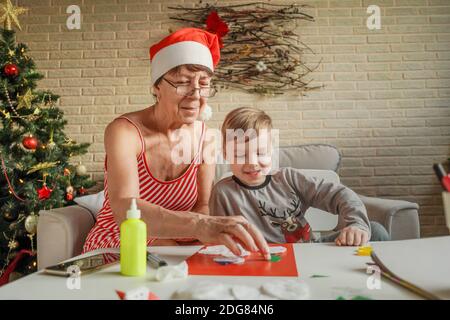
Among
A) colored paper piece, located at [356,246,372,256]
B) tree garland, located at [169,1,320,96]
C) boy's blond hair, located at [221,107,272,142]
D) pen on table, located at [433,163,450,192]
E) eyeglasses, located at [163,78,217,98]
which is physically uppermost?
tree garland, located at [169,1,320,96]

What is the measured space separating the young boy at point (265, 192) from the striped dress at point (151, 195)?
13 centimetres

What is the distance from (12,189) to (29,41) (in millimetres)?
1616

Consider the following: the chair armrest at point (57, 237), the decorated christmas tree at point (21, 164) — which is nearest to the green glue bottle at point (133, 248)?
the chair armrest at point (57, 237)

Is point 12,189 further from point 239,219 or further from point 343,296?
point 343,296

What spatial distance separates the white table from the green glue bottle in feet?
0.06

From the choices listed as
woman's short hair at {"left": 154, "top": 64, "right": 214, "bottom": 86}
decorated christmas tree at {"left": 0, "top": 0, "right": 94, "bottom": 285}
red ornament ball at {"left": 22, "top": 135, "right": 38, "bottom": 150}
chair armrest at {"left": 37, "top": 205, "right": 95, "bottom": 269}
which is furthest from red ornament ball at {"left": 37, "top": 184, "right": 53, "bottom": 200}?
woman's short hair at {"left": 154, "top": 64, "right": 214, "bottom": 86}

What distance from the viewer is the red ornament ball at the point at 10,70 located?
7.59 ft

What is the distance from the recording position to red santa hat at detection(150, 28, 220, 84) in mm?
1354

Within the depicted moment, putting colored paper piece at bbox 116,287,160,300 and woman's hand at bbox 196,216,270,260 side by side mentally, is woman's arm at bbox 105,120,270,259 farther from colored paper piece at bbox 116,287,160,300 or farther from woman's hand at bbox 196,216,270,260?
colored paper piece at bbox 116,287,160,300

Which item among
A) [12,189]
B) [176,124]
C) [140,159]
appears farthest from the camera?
[12,189]

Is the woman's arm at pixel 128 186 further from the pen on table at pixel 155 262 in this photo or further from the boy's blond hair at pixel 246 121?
the boy's blond hair at pixel 246 121

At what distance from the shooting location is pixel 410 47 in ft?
10.6

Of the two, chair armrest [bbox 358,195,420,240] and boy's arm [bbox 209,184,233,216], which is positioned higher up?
boy's arm [bbox 209,184,233,216]
